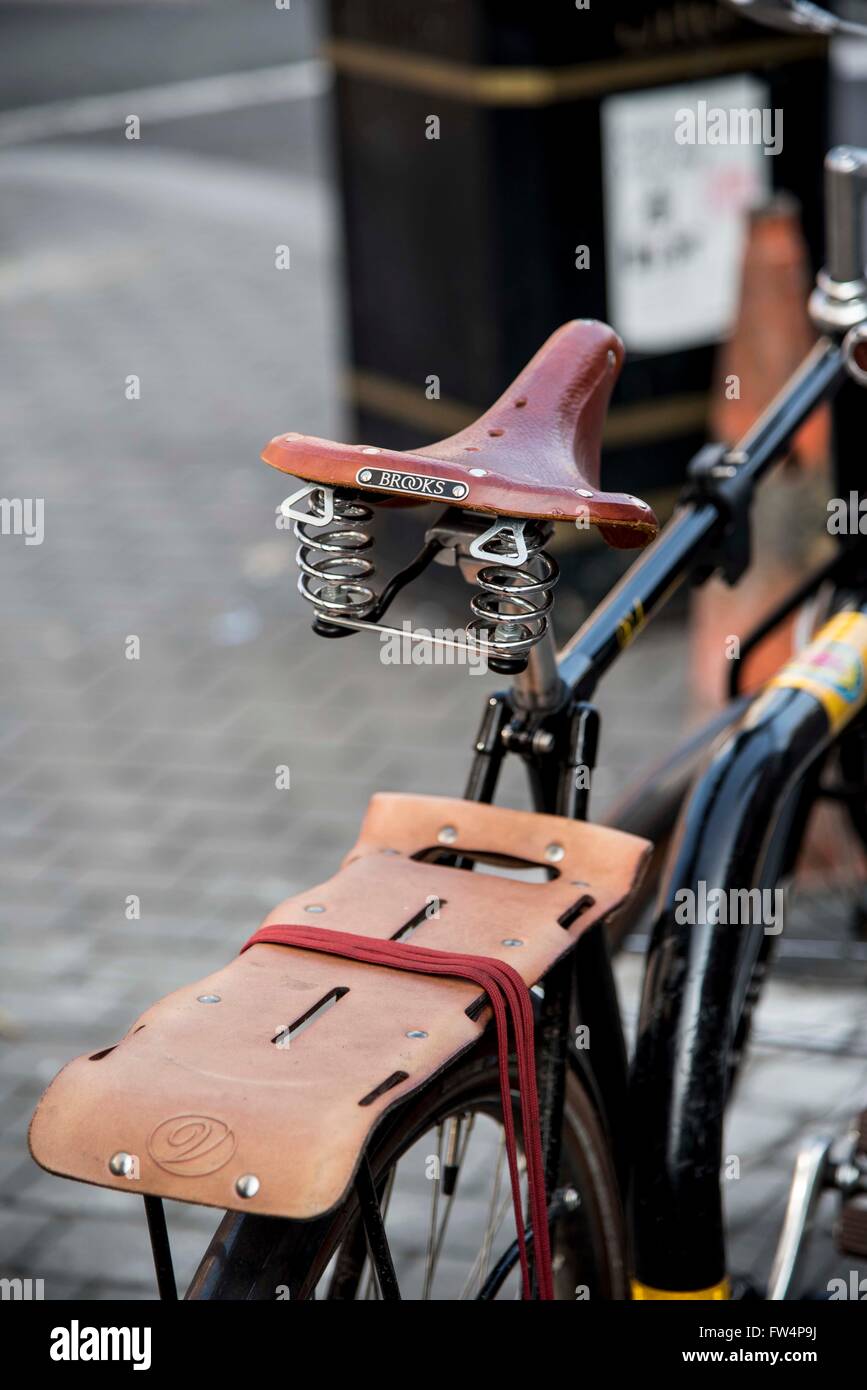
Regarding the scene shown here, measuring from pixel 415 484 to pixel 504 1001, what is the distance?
0.50 m

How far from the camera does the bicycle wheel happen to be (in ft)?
5.77

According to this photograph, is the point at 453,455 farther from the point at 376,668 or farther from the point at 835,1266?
the point at 376,668

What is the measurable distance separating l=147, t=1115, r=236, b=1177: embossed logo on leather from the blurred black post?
14.4 ft

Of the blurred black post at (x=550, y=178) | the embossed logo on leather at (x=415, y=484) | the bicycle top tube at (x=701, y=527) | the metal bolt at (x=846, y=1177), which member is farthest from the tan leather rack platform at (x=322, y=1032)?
the blurred black post at (x=550, y=178)

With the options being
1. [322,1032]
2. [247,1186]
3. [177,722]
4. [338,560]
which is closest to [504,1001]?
[322,1032]

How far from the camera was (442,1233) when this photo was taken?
231 centimetres

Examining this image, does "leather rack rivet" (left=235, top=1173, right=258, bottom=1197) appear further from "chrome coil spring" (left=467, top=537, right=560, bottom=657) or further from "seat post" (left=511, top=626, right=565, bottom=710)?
"seat post" (left=511, top=626, right=565, bottom=710)

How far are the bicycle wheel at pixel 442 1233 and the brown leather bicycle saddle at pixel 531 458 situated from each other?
22.5 inches

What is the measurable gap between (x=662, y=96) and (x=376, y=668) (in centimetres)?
190

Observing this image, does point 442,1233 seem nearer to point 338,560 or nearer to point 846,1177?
point 846,1177

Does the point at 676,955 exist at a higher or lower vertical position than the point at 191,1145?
lower

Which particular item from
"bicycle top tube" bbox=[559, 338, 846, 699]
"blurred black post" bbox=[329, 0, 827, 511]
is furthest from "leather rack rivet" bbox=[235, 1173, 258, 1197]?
"blurred black post" bbox=[329, 0, 827, 511]

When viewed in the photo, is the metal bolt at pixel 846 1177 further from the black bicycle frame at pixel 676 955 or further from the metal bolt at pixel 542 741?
the metal bolt at pixel 542 741
